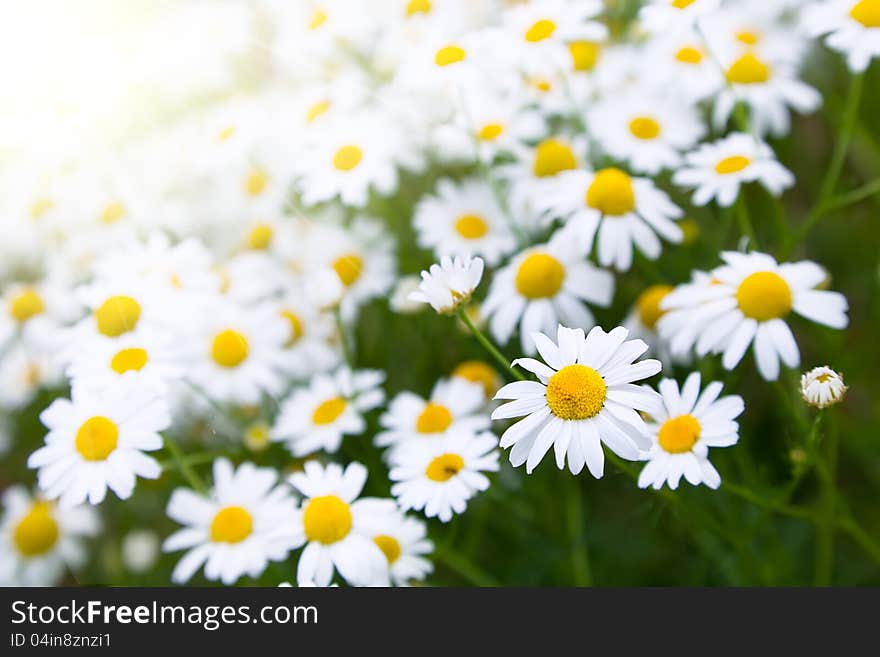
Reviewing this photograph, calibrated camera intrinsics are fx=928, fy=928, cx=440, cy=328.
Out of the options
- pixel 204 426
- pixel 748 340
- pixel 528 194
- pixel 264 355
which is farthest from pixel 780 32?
pixel 204 426

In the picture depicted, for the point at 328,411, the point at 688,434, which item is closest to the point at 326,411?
the point at 328,411

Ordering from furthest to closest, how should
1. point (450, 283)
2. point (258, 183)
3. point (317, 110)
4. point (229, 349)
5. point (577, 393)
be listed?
point (258, 183)
point (317, 110)
point (229, 349)
point (450, 283)
point (577, 393)

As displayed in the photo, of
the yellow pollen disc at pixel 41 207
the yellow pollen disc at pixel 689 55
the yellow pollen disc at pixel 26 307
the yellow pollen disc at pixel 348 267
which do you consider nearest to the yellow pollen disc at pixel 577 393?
the yellow pollen disc at pixel 348 267

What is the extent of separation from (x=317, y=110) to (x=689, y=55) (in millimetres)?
597

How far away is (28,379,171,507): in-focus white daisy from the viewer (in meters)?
1.03

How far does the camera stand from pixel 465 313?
948 millimetres

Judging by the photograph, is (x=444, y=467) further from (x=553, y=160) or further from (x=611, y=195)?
(x=553, y=160)

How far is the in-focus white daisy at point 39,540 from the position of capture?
143 cm

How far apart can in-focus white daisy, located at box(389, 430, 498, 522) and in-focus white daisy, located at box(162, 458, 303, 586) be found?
0.13 meters

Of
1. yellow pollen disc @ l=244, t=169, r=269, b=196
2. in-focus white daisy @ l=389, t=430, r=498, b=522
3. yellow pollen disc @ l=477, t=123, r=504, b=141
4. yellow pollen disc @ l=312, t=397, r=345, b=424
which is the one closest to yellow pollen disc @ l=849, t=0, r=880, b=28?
yellow pollen disc @ l=477, t=123, r=504, b=141

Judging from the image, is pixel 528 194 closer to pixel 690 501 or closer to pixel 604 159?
pixel 604 159

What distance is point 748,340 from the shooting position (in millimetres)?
1012

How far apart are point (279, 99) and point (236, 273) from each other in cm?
51

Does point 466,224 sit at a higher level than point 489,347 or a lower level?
higher
